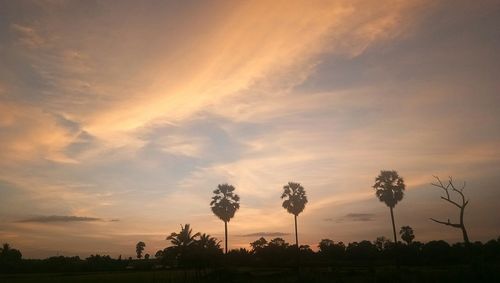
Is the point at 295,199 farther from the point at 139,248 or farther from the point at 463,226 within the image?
the point at 139,248

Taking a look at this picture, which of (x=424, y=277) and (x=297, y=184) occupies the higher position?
(x=297, y=184)

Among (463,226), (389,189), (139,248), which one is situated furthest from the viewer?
(139,248)

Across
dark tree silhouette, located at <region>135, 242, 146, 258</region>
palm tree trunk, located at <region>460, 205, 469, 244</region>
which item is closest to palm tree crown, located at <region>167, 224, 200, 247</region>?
palm tree trunk, located at <region>460, 205, 469, 244</region>

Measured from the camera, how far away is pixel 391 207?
67750mm

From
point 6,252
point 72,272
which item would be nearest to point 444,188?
point 72,272

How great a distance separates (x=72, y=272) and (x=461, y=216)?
2363 inches

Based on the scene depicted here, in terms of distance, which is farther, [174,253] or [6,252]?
[6,252]

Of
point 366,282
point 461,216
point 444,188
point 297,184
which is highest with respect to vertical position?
point 297,184

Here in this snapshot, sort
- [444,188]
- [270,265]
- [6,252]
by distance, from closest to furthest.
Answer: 1. [444,188]
2. [270,265]
3. [6,252]

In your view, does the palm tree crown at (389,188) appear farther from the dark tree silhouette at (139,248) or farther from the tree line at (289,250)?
the dark tree silhouette at (139,248)

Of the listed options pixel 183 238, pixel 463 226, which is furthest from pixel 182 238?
pixel 463 226

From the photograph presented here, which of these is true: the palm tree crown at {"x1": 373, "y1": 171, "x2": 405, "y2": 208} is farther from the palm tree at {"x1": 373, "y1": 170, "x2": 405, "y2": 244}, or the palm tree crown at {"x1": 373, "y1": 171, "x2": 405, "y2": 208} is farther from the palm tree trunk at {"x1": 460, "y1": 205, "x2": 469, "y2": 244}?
the palm tree trunk at {"x1": 460, "y1": 205, "x2": 469, "y2": 244}

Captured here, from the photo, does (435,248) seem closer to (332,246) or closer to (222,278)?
(332,246)

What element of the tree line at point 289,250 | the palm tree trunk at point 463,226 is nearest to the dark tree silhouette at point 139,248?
the tree line at point 289,250
